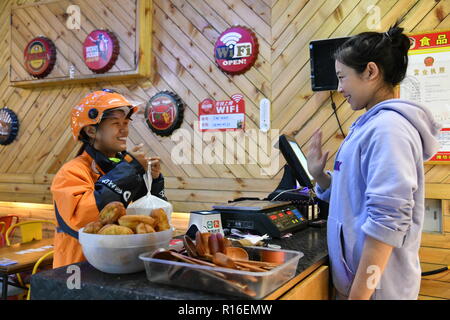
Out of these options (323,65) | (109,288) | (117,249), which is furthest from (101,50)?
(109,288)

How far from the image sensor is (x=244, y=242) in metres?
1.44

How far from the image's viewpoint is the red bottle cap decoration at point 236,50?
3.65 meters

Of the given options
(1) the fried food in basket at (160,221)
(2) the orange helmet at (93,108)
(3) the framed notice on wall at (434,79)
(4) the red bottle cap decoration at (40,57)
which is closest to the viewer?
(1) the fried food in basket at (160,221)

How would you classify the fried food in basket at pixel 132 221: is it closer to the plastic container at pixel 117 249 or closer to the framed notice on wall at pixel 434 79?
the plastic container at pixel 117 249

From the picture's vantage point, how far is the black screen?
329 cm

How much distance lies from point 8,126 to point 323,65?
13.3 feet

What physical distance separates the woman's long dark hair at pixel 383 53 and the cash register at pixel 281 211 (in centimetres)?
78

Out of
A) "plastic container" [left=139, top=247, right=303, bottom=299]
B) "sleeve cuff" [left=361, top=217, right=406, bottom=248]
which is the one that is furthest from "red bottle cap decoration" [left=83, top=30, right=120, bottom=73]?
"sleeve cuff" [left=361, top=217, right=406, bottom=248]

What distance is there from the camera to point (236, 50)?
12.2ft

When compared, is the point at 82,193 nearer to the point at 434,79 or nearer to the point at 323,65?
the point at 323,65

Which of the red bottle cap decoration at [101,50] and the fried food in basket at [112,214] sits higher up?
the red bottle cap decoration at [101,50]

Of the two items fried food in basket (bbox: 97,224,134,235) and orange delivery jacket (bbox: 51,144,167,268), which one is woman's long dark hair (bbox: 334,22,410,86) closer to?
fried food in basket (bbox: 97,224,134,235)

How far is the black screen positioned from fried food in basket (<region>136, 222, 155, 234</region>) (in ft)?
8.42

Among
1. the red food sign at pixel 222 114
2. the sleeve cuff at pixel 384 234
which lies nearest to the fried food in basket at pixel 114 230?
the sleeve cuff at pixel 384 234
